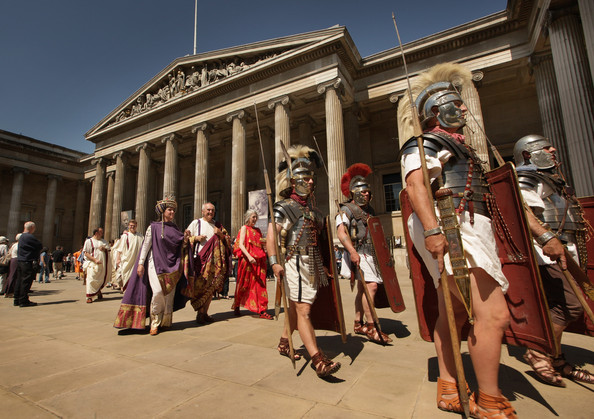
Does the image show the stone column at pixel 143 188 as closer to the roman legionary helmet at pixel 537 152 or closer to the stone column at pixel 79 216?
the stone column at pixel 79 216

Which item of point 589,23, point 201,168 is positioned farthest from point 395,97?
point 201,168

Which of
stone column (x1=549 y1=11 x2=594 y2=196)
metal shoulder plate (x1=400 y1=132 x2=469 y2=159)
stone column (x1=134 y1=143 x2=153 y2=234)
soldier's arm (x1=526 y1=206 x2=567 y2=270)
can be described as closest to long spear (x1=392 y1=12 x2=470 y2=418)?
metal shoulder plate (x1=400 y1=132 x2=469 y2=159)

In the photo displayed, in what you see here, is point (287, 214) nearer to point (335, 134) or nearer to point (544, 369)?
point (544, 369)

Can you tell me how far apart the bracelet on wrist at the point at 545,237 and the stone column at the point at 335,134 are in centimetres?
1250

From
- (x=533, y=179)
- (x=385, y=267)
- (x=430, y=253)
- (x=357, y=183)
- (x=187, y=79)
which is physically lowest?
(x=385, y=267)

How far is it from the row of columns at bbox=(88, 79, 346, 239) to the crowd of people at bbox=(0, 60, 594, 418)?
7.87 m

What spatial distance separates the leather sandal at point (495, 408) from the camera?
1689 mm

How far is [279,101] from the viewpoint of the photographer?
1759 cm

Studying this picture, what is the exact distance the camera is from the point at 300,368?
2754 mm

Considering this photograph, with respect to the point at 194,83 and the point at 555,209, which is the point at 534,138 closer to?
the point at 555,209

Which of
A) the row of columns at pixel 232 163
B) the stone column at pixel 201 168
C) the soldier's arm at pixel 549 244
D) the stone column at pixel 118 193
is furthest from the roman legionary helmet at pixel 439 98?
the stone column at pixel 118 193

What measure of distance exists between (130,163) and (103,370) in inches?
1087

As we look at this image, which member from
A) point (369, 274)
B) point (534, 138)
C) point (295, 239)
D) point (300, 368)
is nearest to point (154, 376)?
point (300, 368)

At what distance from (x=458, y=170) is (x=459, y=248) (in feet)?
1.90
